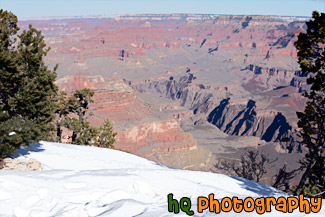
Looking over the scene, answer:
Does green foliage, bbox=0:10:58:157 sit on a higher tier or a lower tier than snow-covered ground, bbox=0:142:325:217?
higher

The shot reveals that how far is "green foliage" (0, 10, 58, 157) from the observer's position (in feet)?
57.9

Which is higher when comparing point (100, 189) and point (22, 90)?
Result: point (22, 90)

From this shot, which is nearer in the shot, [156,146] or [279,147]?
[156,146]

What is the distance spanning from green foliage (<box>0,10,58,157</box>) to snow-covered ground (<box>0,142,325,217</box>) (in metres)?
2.14

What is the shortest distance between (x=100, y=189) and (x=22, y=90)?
7.98 m

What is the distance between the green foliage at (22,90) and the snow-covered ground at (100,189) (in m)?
2.14

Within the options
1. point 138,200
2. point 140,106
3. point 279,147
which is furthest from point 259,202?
point 279,147

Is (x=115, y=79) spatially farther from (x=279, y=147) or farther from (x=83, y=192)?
(x=83, y=192)

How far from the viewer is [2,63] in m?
17.9

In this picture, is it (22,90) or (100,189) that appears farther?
(22,90)

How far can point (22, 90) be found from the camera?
733 inches

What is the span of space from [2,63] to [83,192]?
29.1ft

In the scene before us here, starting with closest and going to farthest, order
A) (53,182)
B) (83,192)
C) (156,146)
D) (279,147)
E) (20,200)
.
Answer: (20,200) → (83,192) → (53,182) → (156,146) → (279,147)

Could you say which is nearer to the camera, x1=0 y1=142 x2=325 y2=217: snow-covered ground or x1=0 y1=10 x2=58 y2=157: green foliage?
x1=0 y1=142 x2=325 y2=217: snow-covered ground
